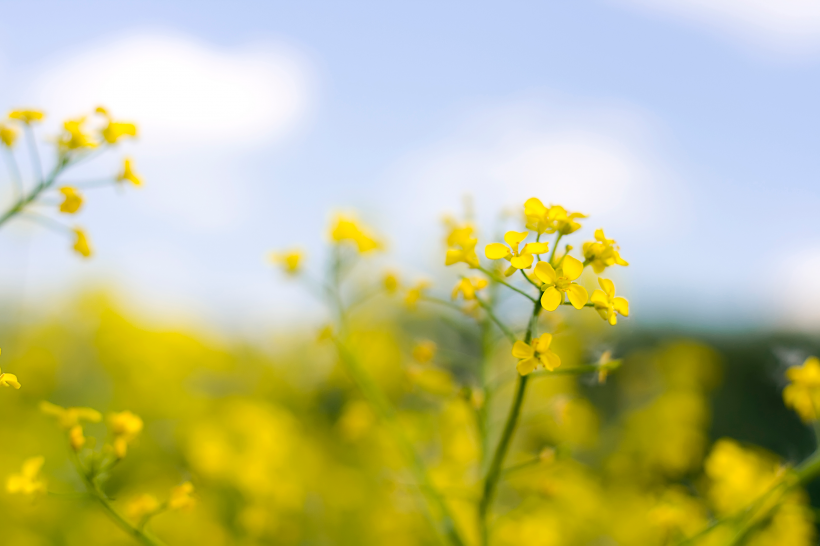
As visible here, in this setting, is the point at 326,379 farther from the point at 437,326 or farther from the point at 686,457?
the point at 686,457

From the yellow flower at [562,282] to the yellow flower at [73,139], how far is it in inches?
52.6

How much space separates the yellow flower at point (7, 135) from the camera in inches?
73.7

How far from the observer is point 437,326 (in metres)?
8.64

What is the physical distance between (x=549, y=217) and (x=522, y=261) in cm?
16

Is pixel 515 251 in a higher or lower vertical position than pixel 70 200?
higher

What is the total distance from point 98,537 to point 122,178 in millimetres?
4601

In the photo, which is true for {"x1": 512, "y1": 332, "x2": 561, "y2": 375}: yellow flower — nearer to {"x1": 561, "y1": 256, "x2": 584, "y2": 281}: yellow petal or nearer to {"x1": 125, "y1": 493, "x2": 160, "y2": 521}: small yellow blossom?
{"x1": 561, "y1": 256, "x2": 584, "y2": 281}: yellow petal

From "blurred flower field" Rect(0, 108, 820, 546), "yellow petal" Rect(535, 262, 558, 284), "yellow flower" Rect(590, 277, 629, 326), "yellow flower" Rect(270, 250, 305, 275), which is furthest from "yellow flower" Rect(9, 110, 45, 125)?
"yellow flower" Rect(590, 277, 629, 326)

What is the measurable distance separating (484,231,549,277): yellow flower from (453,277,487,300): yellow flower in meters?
0.25

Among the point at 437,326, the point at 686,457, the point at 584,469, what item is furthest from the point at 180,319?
the point at 686,457

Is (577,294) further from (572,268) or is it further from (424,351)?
(424,351)

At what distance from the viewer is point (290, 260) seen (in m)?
2.27

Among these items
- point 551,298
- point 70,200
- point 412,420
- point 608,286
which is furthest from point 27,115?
point 412,420

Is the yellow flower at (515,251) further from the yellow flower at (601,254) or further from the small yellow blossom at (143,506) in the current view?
the small yellow blossom at (143,506)
